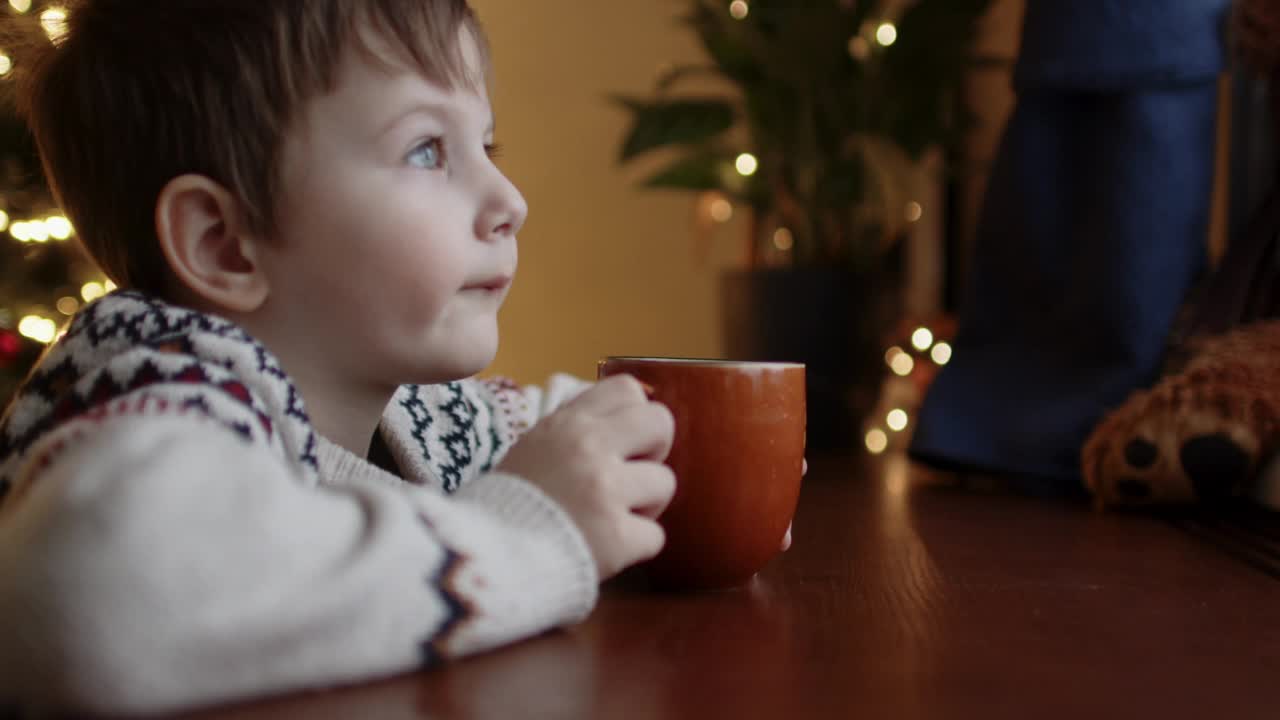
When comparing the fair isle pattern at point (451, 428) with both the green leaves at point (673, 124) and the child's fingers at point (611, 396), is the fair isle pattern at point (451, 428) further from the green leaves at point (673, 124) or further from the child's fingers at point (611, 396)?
the green leaves at point (673, 124)

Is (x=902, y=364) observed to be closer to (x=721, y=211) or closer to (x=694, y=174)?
(x=694, y=174)

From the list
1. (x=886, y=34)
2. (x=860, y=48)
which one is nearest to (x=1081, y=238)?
(x=886, y=34)

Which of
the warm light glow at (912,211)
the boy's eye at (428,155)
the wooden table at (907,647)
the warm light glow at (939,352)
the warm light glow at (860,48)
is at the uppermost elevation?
the warm light glow at (860,48)

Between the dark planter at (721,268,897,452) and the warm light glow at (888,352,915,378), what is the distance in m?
0.23

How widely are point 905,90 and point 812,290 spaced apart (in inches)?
15.7

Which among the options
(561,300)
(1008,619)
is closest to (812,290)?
(1008,619)

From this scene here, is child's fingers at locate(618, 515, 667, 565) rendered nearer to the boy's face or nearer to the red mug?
the red mug

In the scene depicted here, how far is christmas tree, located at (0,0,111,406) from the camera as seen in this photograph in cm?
166

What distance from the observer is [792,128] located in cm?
172

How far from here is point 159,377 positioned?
43 cm

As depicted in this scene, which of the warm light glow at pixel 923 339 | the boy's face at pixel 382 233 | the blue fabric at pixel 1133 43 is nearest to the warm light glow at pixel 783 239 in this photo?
the warm light glow at pixel 923 339

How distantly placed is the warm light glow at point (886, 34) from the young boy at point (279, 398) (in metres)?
1.18

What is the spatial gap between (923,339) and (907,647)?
4.45 ft

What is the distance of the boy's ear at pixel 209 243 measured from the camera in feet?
1.78
